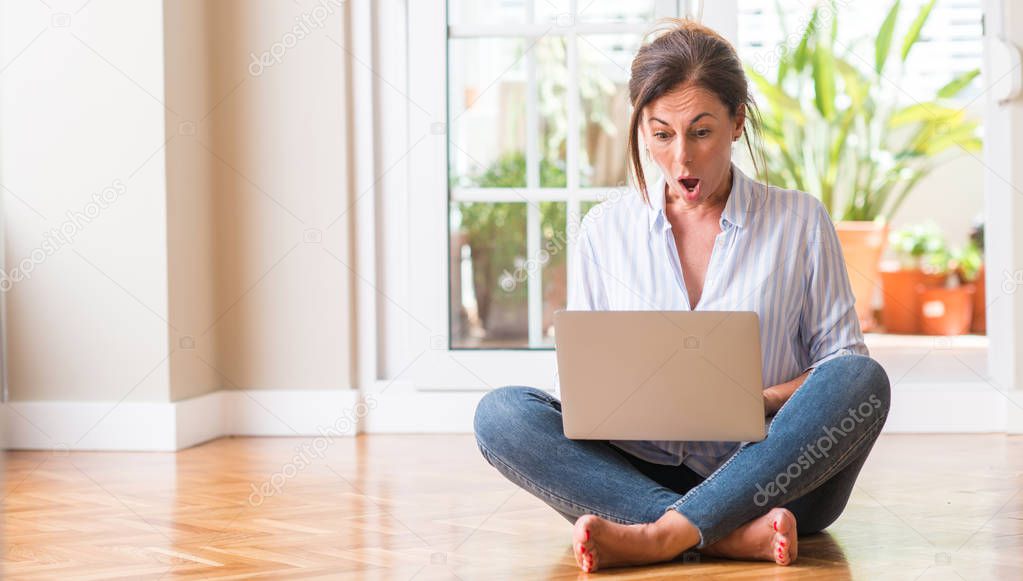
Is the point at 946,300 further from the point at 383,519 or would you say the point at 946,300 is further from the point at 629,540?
the point at 629,540

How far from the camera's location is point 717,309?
179 cm

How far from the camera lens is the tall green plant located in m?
5.50

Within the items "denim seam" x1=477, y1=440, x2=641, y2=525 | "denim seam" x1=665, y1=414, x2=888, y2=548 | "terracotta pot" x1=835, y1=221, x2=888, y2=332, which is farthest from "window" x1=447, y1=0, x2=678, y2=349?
"denim seam" x1=665, y1=414, x2=888, y2=548

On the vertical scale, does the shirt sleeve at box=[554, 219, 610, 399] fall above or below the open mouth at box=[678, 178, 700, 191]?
below

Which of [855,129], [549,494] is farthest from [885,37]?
[549,494]

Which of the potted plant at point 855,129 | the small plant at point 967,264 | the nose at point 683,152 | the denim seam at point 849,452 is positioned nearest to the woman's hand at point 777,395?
the denim seam at point 849,452

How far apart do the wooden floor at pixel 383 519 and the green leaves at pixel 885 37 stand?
2.89 meters

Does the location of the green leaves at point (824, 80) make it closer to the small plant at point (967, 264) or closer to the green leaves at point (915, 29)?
the green leaves at point (915, 29)

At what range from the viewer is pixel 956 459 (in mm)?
2750

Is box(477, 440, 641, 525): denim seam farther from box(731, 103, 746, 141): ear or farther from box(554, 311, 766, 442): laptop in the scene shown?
box(731, 103, 746, 141): ear

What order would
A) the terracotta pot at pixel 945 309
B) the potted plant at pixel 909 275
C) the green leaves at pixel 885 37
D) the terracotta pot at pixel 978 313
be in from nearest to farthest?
the green leaves at pixel 885 37 < the terracotta pot at pixel 945 309 < the potted plant at pixel 909 275 < the terracotta pot at pixel 978 313

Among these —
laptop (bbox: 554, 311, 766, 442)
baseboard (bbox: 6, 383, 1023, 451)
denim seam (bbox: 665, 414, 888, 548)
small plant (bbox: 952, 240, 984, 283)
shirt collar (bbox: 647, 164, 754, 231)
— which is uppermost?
shirt collar (bbox: 647, 164, 754, 231)

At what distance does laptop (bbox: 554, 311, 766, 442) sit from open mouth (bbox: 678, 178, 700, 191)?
0.30 meters

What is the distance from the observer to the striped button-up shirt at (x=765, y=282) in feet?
5.85
